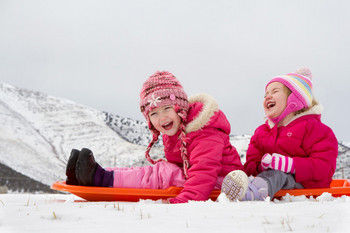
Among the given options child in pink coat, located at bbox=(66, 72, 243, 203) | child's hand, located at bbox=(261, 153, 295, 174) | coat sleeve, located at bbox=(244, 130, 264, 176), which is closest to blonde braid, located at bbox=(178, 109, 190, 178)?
child in pink coat, located at bbox=(66, 72, 243, 203)

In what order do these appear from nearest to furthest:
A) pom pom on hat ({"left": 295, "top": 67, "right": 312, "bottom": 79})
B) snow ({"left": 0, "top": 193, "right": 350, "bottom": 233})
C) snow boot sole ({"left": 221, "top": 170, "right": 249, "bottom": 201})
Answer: snow ({"left": 0, "top": 193, "right": 350, "bottom": 233}) < snow boot sole ({"left": 221, "top": 170, "right": 249, "bottom": 201}) < pom pom on hat ({"left": 295, "top": 67, "right": 312, "bottom": 79})

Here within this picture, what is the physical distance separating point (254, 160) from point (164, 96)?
3.57ft

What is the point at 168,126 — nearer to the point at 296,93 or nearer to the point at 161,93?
the point at 161,93

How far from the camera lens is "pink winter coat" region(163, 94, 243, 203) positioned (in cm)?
248

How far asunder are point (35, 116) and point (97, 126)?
1982 mm

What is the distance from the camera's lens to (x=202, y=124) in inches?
110

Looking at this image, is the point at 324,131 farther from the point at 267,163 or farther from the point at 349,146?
the point at 349,146

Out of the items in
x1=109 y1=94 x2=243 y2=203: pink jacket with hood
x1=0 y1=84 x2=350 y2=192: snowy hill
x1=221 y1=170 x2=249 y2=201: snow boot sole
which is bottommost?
x1=221 y1=170 x2=249 y2=201: snow boot sole

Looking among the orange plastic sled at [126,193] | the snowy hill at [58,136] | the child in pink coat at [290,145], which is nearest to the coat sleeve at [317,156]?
the child in pink coat at [290,145]

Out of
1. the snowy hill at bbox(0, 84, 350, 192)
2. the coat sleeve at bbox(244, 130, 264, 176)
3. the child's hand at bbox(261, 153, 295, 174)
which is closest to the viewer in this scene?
the child's hand at bbox(261, 153, 295, 174)

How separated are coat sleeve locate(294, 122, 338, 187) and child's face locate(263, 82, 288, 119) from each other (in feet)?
0.99

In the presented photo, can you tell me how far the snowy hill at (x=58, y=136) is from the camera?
→ 879 centimetres

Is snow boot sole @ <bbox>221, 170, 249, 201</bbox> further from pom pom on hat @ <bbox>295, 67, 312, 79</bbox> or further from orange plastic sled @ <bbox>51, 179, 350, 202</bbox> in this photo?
pom pom on hat @ <bbox>295, 67, 312, 79</bbox>

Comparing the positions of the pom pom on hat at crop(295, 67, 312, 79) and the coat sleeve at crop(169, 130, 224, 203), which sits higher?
the pom pom on hat at crop(295, 67, 312, 79)
